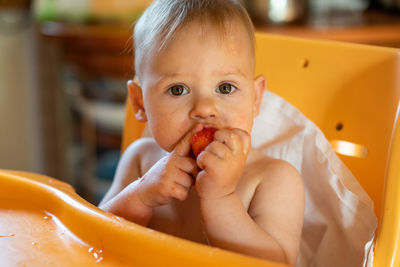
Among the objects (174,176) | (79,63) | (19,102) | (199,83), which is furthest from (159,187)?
(19,102)

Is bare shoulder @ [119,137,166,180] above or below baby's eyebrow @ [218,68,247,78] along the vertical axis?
below

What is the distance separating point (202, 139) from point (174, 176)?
0.05m

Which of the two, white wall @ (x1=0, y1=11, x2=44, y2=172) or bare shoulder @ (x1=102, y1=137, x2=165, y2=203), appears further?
white wall @ (x1=0, y1=11, x2=44, y2=172)

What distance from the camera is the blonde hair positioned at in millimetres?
620

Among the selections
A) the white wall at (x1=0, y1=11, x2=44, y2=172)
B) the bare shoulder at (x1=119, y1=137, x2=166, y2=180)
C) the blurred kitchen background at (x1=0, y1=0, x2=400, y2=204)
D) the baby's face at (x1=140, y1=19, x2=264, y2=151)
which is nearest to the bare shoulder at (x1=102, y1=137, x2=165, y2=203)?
the bare shoulder at (x1=119, y1=137, x2=166, y2=180)

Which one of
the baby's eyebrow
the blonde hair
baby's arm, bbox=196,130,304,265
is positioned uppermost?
the blonde hair

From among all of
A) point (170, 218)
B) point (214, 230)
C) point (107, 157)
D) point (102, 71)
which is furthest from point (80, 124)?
point (214, 230)

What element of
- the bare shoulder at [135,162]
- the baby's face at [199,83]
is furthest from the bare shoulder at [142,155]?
the baby's face at [199,83]

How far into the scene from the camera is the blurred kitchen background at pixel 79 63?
1676 mm

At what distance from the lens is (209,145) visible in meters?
0.55

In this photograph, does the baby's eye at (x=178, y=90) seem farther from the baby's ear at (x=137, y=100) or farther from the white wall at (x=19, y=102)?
the white wall at (x=19, y=102)

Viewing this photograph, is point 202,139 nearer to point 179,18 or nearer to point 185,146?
point 185,146

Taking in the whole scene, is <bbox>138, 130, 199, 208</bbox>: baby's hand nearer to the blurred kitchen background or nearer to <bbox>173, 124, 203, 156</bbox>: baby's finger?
<bbox>173, 124, 203, 156</bbox>: baby's finger

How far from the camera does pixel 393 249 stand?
533mm
